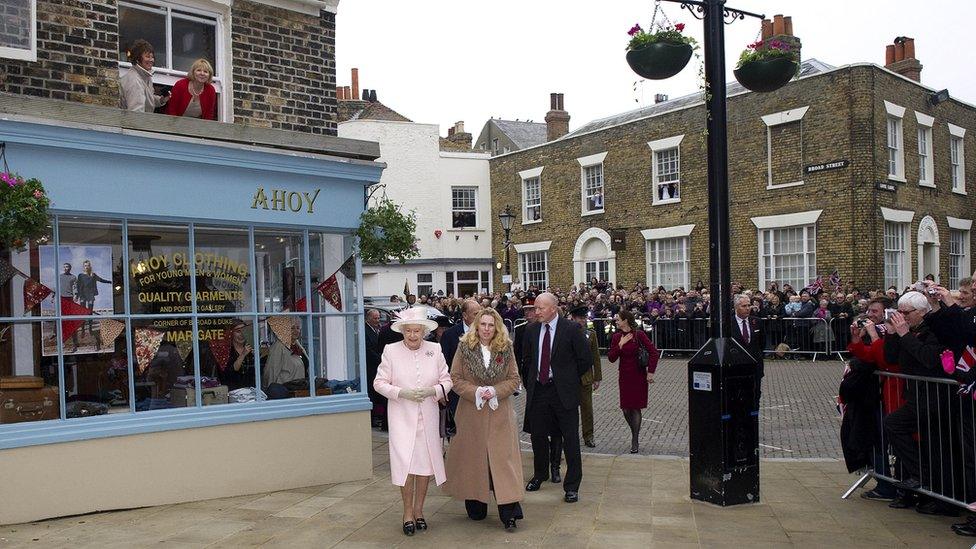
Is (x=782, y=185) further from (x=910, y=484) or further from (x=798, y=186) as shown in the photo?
(x=910, y=484)

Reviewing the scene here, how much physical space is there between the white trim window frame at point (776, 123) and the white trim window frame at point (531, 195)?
10.4 m

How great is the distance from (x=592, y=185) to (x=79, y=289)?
24.9 m

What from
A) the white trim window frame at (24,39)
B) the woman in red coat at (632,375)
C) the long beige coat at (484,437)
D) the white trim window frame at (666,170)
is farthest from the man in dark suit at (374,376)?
the white trim window frame at (666,170)

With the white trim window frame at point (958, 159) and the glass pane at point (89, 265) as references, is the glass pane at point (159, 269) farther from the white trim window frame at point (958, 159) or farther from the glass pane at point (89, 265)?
the white trim window frame at point (958, 159)

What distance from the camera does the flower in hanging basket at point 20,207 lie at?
21.7ft

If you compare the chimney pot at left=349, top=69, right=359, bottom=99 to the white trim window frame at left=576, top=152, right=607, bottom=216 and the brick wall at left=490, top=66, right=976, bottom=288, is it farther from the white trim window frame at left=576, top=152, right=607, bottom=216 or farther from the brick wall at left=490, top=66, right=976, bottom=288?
the white trim window frame at left=576, top=152, right=607, bottom=216

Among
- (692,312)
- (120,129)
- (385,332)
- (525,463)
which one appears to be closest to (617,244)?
(692,312)

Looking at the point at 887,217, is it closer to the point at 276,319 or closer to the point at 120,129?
the point at 276,319

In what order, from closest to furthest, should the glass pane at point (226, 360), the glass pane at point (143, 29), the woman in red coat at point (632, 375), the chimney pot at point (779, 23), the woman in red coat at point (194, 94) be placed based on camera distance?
1. the glass pane at point (226, 360)
2. the woman in red coat at point (194, 94)
3. the glass pane at point (143, 29)
4. the woman in red coat at point (632, 375)
5. the chimney pot at point (779, 23)

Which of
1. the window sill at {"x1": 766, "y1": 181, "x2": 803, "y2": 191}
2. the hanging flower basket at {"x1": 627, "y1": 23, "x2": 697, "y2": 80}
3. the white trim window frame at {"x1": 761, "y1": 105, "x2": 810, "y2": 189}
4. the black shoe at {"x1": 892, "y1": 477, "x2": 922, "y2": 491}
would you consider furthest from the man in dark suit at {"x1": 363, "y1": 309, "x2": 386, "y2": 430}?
the white trim window frame at {"x1": 761, "y1": 105, "x2": 810, "y2": 189}

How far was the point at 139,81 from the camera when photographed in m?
8.56

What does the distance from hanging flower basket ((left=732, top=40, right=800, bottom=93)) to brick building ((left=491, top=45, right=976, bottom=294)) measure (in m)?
16.4

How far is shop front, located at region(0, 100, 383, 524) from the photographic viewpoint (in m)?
7.31

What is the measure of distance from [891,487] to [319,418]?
543cm
